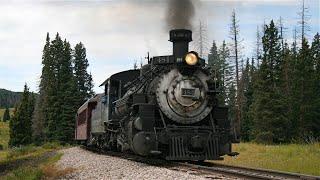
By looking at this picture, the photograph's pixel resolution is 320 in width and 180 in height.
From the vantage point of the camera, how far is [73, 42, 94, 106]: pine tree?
2776 inches

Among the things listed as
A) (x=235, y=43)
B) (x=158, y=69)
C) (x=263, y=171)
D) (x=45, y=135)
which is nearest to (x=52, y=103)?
(x=45, y=135)

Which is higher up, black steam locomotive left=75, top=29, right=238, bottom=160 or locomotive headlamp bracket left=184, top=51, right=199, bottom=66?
locomotive headlamp bracket left=184, top=51, right=199, bottom=66

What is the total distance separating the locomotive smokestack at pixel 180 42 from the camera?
46.3 feet

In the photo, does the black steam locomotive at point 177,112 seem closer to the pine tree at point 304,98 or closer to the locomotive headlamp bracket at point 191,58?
the locomotive headlamp bracket at point 191,58

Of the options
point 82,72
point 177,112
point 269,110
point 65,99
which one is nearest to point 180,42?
point 177,112

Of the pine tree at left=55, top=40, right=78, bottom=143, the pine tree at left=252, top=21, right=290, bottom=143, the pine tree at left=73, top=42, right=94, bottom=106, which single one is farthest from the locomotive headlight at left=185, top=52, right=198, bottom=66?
the pine tree at left=73, top=42, right=94, bottom=106

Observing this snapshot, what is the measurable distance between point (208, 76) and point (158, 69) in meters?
1.66

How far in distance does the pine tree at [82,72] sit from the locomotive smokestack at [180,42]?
55634 millimetres

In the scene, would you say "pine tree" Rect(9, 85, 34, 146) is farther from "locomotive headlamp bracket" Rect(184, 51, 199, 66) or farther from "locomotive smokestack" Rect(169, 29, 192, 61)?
"locomotive headlamp bracket" Rect(184, 51, 199, 66)

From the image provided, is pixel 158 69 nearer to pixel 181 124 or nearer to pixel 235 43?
pixel 181 124

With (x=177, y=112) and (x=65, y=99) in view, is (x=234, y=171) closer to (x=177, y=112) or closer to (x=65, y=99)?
(x=177, y=112)

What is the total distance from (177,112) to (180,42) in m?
2.20

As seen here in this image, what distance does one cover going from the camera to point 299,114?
140ft

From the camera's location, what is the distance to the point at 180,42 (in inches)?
564
